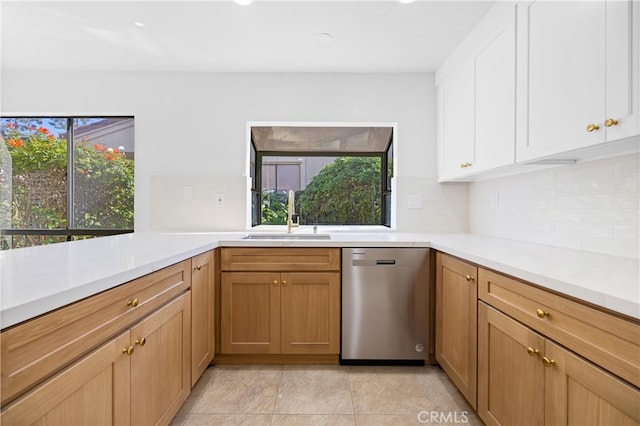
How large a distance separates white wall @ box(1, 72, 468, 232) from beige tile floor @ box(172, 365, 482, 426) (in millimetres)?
1201

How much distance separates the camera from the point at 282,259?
200 centimetres

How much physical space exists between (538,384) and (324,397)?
109 centimetres

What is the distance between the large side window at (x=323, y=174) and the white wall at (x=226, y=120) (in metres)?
0.24

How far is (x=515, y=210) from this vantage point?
1992mm

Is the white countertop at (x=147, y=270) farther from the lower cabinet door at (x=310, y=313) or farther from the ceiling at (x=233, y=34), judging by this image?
the ceiling at (x=233, y=34)

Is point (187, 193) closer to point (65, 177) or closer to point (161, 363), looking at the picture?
point (65, 177)

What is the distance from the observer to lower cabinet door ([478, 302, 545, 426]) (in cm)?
104

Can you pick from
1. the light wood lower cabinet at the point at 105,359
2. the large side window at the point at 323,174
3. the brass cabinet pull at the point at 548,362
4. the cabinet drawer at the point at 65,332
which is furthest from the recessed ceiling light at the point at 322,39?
the brass cabinet pull at the point at 548,362

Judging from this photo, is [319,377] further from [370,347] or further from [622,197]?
[622,197]

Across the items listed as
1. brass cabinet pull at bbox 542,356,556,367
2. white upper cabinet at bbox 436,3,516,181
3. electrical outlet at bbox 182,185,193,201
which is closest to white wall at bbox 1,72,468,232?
electrical outlet at bbox 182,185,193,201

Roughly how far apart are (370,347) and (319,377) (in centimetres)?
38

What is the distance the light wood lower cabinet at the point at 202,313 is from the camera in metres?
1.63

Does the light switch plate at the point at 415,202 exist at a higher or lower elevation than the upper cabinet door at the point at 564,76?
lower

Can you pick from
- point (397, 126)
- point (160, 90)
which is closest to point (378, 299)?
point (397, 126)
